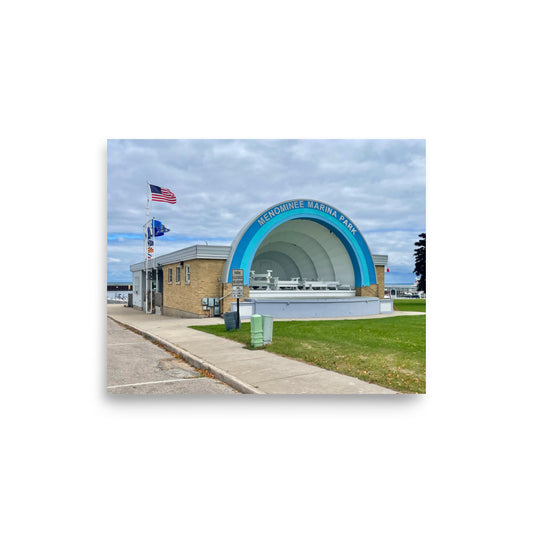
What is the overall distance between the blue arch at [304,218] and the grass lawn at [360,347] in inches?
120

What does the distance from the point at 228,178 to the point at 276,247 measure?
1280 cm

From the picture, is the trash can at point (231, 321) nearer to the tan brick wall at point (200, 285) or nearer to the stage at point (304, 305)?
the stage at point (304, 305)

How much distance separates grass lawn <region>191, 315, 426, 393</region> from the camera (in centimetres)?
603

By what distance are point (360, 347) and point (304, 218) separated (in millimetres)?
8198

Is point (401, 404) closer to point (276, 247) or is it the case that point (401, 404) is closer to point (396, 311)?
point (396, 311)

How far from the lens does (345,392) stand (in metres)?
5.52

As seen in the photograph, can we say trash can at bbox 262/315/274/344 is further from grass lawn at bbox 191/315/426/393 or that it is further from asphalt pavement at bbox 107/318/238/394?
asphalt pavement at bbox 107/318/238/394

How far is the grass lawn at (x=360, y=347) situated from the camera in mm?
6034

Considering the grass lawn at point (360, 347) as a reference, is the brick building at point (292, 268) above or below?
above

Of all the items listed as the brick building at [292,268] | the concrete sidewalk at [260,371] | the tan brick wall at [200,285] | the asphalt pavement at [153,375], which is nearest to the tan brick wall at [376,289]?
the brick building at [292,268]

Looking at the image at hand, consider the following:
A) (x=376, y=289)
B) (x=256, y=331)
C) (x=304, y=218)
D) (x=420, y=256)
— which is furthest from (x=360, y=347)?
(x=376, y=289)

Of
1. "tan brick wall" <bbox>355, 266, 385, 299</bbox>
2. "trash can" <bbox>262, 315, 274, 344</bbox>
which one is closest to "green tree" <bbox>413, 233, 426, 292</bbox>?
"trash can" <bbox>262, 315, 274, 344</bbox>
